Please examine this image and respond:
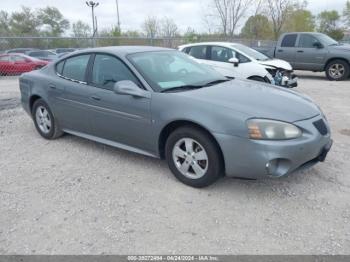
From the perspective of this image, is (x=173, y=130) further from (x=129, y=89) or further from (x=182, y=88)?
(x=129, y=89)

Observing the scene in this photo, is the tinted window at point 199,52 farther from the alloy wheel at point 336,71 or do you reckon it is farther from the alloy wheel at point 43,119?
the alloy wheel at point 43,119

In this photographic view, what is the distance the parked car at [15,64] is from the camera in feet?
52.4

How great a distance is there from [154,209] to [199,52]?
7374 millimetres

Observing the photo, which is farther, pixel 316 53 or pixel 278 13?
pixel 278 13

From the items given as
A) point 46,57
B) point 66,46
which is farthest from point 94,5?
point 46,57

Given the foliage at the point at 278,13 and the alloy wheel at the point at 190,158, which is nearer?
the alloy wheel at the point at 190,158

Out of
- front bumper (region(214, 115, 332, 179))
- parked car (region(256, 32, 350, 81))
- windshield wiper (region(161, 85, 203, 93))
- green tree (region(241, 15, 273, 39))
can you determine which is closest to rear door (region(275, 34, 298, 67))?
parked car (region(256, 32, 350, 81))

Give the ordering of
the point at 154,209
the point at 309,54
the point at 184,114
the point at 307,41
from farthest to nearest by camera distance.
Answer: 1. the point at 307,41
2. the point at 309,54
3. the point at 184,114
4. the point at 154,209

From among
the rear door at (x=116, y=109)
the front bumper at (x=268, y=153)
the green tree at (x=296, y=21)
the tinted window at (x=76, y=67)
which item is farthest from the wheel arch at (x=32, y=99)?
the green tree at (x=296, y=21)

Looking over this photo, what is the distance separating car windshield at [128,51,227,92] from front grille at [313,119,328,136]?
1371 millimetres

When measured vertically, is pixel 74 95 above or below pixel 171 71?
below

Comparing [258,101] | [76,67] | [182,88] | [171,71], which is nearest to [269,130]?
[258,101]

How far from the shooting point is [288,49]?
43.4ft

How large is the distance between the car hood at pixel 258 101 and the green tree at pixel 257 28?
87.4ft
